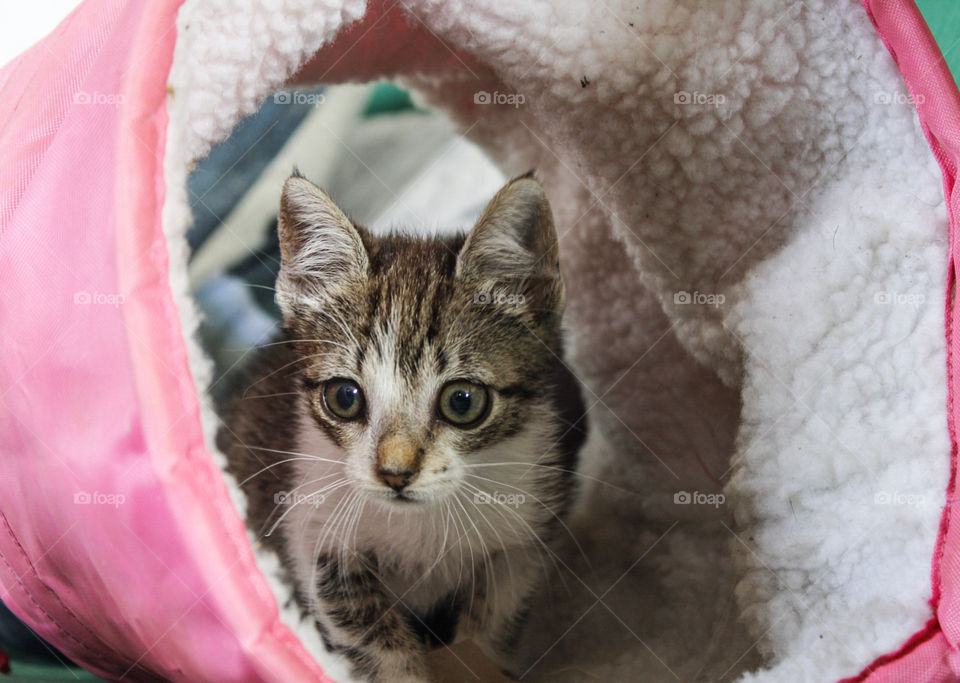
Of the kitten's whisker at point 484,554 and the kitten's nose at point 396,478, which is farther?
the kitten's whisker at point 484,554

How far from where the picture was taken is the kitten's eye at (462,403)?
2.17 feet

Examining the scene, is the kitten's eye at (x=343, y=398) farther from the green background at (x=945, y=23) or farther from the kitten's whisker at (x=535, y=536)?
the green background at (x=945, y=23)

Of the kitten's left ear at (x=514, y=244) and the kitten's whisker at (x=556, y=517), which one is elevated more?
the kitten's left ear at (x=514, y=244)

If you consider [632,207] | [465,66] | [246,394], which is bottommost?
[246,394]

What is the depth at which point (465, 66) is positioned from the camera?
0.74 m

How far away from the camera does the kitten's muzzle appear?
2.04ft

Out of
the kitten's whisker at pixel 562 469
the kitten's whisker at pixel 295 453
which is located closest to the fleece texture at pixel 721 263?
the kitten's whisker at pixel 562 469

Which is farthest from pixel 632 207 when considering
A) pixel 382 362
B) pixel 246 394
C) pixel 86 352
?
pixel 86 352

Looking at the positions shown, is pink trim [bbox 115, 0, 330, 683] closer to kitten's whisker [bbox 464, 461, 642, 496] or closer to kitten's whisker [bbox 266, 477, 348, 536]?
kitten's whisker [bbox 266, 477, 348, 536]

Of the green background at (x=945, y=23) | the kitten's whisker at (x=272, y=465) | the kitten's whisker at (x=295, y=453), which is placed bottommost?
the kitten's whisker at (x=272, y=465)

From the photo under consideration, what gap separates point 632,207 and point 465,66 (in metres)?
0.22

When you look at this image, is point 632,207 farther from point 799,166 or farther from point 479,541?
point 479,541

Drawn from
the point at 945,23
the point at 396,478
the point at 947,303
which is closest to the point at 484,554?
the point at 396,478

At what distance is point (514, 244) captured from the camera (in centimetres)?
68
